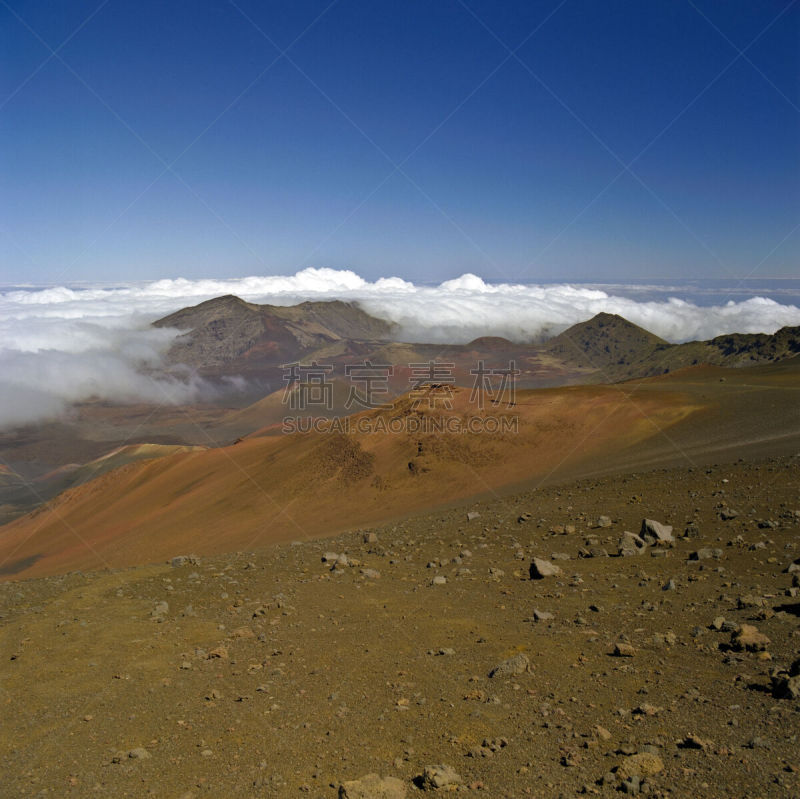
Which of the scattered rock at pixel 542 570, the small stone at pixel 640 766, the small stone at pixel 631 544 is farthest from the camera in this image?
the small stone at pixel 631 544

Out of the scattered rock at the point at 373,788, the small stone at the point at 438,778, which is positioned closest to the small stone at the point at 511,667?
the small stone at the point at 438,778

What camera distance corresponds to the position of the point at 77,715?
20.6 feet

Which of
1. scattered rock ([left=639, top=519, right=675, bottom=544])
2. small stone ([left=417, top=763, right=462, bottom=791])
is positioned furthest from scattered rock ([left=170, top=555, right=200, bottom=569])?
scattered rock ([left=639, top=519, right=675, bottom=544])

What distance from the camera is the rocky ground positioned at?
4.81 metres

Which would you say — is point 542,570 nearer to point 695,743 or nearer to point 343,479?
point 695,743

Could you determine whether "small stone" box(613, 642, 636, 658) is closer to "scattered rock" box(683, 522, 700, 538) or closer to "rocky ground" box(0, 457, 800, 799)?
"rocky ground" box(0, 457, 800, 799)

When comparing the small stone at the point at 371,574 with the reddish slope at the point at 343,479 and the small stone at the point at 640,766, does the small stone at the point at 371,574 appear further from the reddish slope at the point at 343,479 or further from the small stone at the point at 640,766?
the reddish slope at the point at 343,479

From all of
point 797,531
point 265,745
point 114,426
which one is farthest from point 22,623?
point 114,426

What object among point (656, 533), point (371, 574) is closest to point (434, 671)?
point (371, 574)

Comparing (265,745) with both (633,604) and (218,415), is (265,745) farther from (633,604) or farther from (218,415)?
(218,415)

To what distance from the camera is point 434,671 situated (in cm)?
670

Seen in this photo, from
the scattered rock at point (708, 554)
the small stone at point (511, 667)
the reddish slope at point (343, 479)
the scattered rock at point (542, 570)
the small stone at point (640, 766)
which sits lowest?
the reddish slope at point (343, 479)

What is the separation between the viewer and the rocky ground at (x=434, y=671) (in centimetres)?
481

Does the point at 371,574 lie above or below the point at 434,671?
below
